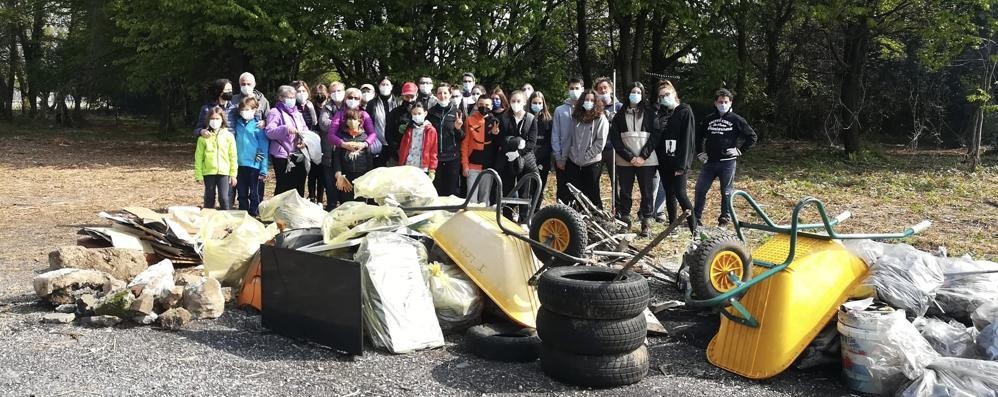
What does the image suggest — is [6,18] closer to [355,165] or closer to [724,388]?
[355,165]

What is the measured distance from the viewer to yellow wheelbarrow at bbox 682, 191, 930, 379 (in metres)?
4.25

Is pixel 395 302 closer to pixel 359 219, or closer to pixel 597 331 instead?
pixel 359 219

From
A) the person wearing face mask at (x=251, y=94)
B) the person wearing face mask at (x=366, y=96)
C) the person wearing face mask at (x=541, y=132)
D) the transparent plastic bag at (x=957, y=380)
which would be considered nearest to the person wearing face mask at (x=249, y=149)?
the person wearing face mask at (x=251, y=94)

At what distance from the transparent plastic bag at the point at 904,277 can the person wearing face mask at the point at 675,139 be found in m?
3.42

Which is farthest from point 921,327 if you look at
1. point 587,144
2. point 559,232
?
point 587,144

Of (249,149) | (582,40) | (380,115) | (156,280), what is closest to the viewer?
(156,280)

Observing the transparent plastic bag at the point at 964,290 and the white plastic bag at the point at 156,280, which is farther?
the white plastic bag at the point at 156,280

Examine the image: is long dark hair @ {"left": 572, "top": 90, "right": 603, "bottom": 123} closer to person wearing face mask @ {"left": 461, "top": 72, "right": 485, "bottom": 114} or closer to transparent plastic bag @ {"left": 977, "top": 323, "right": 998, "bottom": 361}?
person wearing face mask @ {"left": 461, "top": 72, "right": 485, "bottom": 114}

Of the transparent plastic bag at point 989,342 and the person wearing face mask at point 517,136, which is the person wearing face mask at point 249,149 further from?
the transparent plastic bag at point 989,342

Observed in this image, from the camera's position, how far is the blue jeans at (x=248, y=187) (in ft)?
28.0

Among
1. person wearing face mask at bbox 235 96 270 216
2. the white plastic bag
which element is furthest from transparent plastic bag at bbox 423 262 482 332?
person wearing face mask at bbox 235 96 270 216

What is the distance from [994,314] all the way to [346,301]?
12.1 ft

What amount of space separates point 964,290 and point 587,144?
14.2 feet

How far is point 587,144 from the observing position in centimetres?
834
